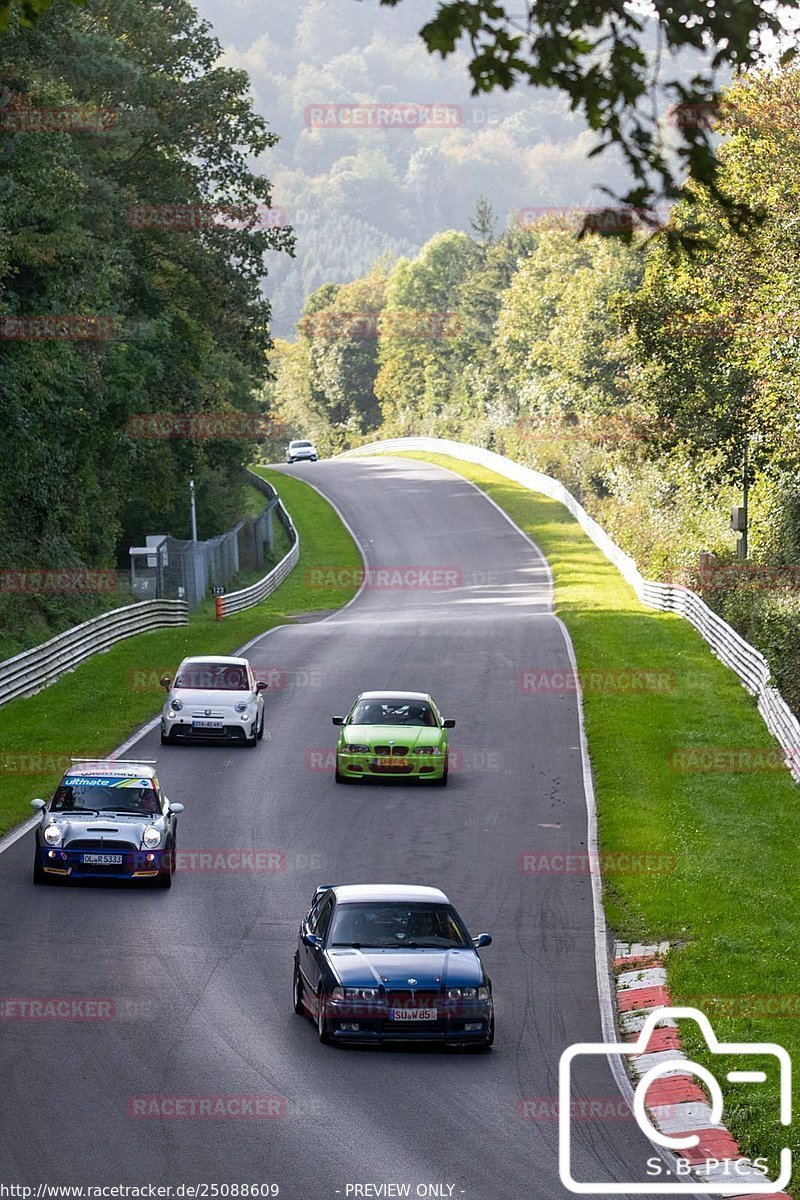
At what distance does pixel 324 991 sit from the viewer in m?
14.3

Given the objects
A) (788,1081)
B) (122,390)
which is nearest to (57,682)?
(122,390)

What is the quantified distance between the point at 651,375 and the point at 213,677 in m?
24.3

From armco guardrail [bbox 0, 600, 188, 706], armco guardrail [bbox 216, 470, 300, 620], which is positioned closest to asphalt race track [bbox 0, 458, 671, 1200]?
armco guardrail [bbox 0, 600, 188, 706]

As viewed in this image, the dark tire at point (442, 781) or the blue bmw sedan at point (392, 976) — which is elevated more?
the blue bmw sedan at point (392, 976)

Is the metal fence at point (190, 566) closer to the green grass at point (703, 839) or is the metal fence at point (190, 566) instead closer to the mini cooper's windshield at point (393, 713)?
the green grass at point (703, 839)

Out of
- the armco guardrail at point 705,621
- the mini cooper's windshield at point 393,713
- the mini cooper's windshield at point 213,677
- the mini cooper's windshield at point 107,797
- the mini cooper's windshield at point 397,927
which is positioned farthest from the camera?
the mini cooper's windshield at point 213,677

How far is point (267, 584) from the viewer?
203 ft

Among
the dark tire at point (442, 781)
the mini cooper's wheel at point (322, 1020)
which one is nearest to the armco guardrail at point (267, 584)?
the dark tire at point (442, 781)

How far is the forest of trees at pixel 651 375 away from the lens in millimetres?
43000

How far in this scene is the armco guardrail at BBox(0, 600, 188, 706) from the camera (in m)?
35.2

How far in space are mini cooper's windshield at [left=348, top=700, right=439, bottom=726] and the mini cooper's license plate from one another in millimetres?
13952

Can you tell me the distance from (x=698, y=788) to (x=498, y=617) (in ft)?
77.1

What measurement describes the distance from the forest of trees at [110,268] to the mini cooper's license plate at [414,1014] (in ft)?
78.7

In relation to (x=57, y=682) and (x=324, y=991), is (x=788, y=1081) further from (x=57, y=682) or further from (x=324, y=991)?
(x=57, y=682)
